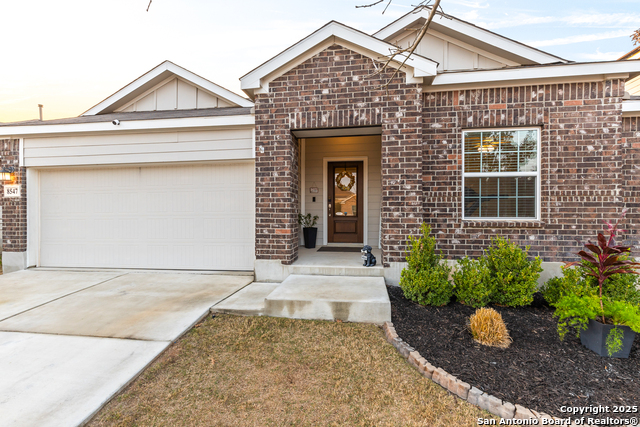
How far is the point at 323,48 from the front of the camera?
16.3ft

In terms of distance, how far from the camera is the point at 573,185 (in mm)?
4691

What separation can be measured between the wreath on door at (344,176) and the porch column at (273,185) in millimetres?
2704

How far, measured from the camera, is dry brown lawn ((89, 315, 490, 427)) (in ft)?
6.83

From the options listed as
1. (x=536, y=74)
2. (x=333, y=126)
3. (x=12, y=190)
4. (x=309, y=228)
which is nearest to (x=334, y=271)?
(x=333, y=126)

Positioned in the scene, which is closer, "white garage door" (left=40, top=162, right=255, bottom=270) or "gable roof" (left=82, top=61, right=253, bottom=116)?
"white garage door" (left=40, top=162, right=255, bottom=270)

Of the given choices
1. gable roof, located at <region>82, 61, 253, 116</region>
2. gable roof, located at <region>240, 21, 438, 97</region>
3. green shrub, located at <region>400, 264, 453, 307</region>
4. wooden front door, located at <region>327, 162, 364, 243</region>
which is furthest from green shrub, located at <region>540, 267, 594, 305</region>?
gable roof, located at <region>82, 61, 253, 116</region>

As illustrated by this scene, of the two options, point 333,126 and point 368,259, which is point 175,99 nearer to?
point 333,126

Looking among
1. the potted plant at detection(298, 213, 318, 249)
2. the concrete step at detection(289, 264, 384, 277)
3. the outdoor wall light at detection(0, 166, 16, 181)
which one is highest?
the outdoor wall light at detection(0, 166, 16, 181)

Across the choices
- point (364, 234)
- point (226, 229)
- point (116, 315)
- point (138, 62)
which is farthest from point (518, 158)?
point (138, 62)

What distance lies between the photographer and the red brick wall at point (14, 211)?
6.21 meters

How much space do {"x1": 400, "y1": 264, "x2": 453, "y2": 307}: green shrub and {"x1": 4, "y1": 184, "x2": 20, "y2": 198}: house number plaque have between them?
7.75 m

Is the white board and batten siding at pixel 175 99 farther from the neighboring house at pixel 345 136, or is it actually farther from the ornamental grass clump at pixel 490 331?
the ornamental grass clump at pixel 490 331

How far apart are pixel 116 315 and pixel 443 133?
5298mm

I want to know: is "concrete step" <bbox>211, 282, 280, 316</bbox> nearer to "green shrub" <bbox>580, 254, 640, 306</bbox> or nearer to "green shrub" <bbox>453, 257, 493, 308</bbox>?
"green shrub" <bbox>453, 257, 493, 308</bbox>
